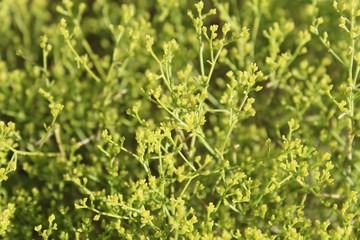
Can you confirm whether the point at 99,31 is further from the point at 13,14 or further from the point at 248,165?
the point at 248,165

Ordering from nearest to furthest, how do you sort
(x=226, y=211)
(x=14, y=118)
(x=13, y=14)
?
1. (x=226, y=211)
2. (x=14, y=118)
3. (x=13, y=14)

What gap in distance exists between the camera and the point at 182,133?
1176 millimetres

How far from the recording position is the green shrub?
1021 mm

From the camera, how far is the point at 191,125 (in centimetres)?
98

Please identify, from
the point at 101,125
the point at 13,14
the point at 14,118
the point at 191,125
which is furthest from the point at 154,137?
the point at 13,14

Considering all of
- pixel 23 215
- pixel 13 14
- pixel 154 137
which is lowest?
pixel 23 215

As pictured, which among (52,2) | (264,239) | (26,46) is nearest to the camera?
(264,239)

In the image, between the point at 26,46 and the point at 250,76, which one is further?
the point at 26,46

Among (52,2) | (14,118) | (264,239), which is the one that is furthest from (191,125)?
(52,2)

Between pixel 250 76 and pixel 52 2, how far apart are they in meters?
1.17

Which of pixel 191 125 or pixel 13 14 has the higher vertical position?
pixel 191 125

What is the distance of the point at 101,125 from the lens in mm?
1307

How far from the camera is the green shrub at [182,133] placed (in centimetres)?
102

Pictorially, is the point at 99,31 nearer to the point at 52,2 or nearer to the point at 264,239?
the point at 52,2
